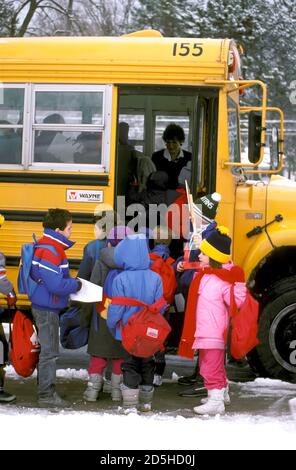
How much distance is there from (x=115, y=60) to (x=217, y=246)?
1844 mm

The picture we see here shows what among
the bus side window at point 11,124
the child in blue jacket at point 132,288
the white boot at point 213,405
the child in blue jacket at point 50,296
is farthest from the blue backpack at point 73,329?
the bus side window at point 11,124

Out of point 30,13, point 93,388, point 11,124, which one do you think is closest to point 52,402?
point 93,388

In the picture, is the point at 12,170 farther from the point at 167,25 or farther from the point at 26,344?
the point at 167,25

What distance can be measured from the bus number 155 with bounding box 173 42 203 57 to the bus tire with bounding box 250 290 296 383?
2.04 meters

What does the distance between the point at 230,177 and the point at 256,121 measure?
0.49 meters

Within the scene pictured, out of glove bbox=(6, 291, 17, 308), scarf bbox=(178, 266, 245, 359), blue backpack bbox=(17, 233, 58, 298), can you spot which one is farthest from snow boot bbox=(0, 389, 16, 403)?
Answer: scarf bbox=(178, 266, 245, 359)

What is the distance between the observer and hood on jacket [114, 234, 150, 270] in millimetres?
5746

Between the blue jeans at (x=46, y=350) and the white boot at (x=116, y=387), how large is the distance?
1.61 ft

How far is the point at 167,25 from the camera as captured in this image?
2323cm

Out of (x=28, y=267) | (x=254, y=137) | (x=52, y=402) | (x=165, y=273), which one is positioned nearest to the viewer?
(x=28, y=267)

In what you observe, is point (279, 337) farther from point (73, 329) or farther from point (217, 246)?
point (73, 329)

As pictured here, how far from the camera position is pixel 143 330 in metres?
5.69

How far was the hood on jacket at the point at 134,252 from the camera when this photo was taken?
18.9ft

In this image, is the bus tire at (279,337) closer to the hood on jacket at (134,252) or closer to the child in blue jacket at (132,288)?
the child in blue jacket at (132,288)
